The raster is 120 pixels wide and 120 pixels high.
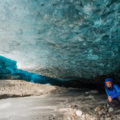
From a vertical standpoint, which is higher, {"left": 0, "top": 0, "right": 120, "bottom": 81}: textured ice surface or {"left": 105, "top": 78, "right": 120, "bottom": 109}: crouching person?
{"left": 0, "top": 0, "right": 120, "bottom": 81}: textured ice surface

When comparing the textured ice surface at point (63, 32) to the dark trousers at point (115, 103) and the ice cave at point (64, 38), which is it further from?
the dark trousers at point (115, 103)

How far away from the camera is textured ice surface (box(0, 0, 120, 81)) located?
2.16 meters

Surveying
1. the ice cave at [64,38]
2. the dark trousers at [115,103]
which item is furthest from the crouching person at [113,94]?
the ice cave at [64,38]

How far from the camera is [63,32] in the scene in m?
2.76

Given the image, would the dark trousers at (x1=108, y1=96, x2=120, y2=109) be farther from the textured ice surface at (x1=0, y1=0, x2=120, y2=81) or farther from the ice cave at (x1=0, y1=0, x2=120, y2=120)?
the textured ice surface at (x1=0, y1=0, x2=120, y2=81)

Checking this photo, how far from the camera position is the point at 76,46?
3207 millimetres

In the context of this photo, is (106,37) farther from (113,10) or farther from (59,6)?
(59,6)

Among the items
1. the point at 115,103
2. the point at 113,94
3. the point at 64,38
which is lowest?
the point at 115,103

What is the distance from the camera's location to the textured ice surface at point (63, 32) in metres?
2.16

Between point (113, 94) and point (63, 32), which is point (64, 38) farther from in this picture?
point (113, 94)

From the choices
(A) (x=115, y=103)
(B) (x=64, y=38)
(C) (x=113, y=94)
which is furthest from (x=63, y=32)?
(A) (x=115, y=103)

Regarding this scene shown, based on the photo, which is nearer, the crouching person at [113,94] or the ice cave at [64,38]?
the ice cave at [64,38]

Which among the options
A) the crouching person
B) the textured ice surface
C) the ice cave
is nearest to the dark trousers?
the crouching person

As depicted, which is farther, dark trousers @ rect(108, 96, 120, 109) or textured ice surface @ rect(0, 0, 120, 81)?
dark trousers @ rect(108, 96, 120, 109)
